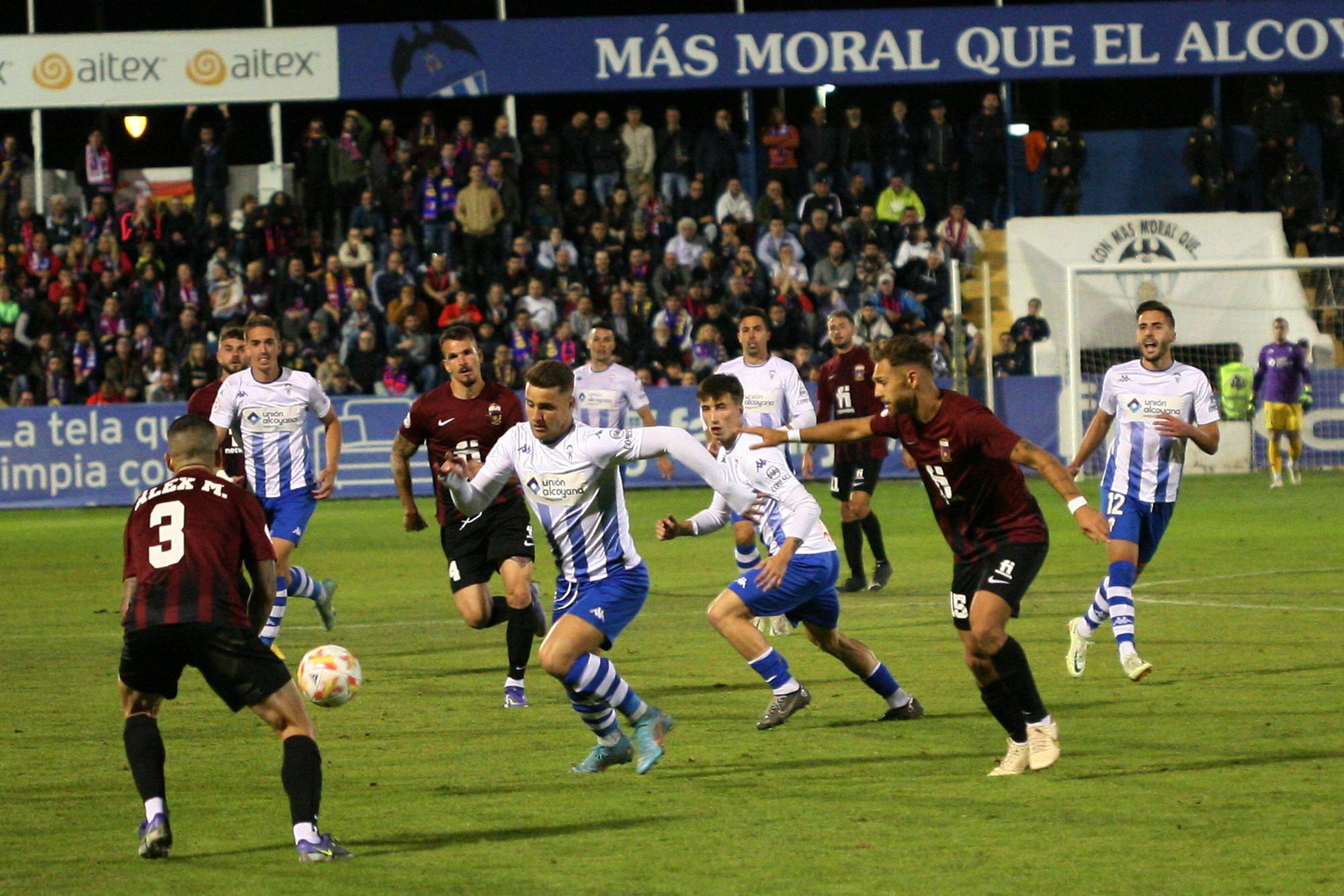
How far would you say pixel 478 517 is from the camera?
1045 cm

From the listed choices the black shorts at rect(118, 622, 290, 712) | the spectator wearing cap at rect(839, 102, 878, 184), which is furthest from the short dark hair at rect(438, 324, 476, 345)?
the spectator wearing cap at rect(839, 102, 878, 184)

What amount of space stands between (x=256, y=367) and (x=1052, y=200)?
20.8 meters

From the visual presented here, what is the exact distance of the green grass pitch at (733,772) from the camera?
6.41 metres

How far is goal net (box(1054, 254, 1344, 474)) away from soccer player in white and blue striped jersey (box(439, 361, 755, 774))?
1959 centimetres

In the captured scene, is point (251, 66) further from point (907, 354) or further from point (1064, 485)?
point (1064, 485)

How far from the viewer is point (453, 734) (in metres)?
9.38

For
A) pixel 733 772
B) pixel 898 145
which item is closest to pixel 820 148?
pixel 898 145

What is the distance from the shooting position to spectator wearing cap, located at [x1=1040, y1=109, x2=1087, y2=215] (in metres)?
30.2

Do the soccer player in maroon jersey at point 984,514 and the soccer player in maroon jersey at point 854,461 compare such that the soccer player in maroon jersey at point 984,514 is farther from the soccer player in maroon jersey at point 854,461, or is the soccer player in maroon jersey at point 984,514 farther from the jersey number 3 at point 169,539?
the soccer player in maroon jersey at point 854,461

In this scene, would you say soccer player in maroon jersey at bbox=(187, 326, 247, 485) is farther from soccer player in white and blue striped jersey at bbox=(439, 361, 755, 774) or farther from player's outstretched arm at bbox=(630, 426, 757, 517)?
player's outstretched arm at bbox=(630, 426, 757, 517)

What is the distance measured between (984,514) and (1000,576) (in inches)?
12.1

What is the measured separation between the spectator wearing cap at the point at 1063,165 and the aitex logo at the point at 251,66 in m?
12.0

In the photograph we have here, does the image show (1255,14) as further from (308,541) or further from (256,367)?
(256,367)

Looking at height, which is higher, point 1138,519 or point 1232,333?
point 1232,333
